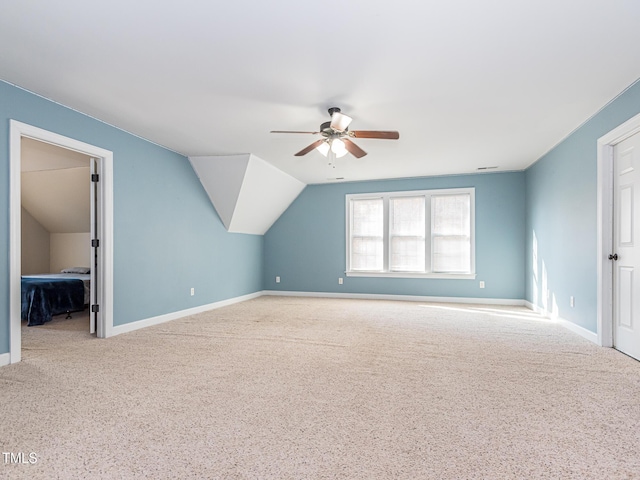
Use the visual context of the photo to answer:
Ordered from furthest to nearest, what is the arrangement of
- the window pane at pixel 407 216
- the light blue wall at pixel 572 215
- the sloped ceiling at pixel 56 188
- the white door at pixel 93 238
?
1. the window pane at pixel 407 216
2. the sloped ceiling at pixel 56 188
3. the white door at pixel 93 238
4. the light blue wall at pixel 572 215

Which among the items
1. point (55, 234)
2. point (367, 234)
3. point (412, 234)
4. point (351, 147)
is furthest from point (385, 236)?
point (55, 234)

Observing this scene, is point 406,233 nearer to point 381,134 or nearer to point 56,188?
point 381,134

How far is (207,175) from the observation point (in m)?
5.54

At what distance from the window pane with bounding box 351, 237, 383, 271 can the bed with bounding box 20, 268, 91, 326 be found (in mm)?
4703

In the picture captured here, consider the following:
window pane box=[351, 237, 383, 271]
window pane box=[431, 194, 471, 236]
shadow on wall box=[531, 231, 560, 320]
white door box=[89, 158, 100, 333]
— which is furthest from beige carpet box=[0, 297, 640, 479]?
window pane box=[351, 237, 383, 271]

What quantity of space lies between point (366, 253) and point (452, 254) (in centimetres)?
164

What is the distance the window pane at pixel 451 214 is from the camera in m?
6.64

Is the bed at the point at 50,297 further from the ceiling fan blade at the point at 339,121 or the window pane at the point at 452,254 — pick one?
the window pane at the point at 452,254

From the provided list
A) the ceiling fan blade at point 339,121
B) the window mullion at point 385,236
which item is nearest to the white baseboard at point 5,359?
the ceiling fan blade at point 339,121

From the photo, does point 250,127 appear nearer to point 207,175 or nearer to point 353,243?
point 207,175

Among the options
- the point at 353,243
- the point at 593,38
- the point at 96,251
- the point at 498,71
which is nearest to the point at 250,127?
the point at 96,251

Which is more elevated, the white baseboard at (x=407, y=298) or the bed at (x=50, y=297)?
Answer: the bed at (x=50, y=297)

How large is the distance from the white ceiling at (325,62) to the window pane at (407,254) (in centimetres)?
293

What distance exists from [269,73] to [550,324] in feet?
15.1
